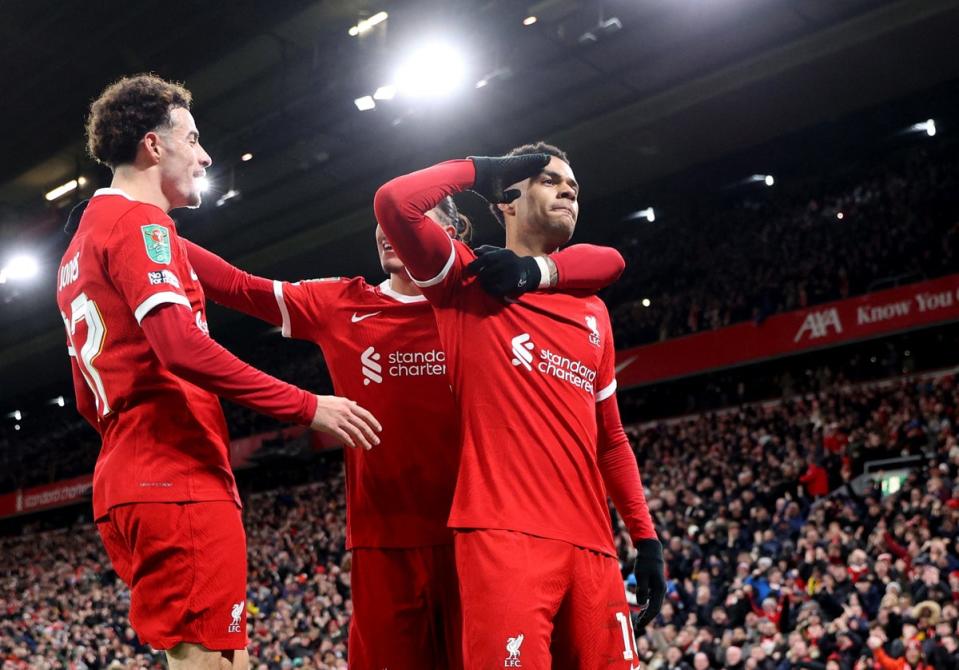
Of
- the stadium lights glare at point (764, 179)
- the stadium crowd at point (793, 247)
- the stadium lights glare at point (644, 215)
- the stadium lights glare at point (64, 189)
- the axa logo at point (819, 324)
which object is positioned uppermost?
the stadium lights glare at point (64, 189)

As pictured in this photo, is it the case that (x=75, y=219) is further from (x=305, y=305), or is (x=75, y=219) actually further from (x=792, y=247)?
(x=792, y=247)

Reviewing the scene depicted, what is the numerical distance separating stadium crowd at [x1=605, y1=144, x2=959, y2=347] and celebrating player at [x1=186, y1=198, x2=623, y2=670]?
15978mm

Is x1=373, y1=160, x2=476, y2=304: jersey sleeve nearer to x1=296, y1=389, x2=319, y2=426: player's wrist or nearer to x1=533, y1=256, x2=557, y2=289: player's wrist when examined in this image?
x1=533, y1=256, x2=557, y2=289: player's wrist

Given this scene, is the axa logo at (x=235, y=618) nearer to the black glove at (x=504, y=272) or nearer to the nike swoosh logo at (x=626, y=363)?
the black glove at (x=504, y=272)

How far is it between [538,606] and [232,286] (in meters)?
1.63

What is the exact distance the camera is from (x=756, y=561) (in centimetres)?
1171

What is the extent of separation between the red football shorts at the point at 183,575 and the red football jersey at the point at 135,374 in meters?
Answer: 0.05

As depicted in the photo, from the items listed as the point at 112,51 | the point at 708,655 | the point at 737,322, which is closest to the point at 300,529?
the point at 737,322

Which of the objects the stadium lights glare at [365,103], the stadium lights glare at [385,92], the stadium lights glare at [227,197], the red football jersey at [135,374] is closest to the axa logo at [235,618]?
the red football jersey at [135,374]

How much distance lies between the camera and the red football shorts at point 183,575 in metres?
2.60

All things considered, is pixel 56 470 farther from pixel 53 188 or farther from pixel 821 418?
pixel 821 418

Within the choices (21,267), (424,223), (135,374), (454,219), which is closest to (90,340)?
(135,374)

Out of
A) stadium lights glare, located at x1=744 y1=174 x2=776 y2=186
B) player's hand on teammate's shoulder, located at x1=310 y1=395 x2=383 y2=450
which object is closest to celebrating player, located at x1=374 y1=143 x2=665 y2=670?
player's hand on teammate's shoulder, located at x1=310 y1=395 x2=383 y2=450

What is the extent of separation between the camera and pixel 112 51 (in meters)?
13.9
